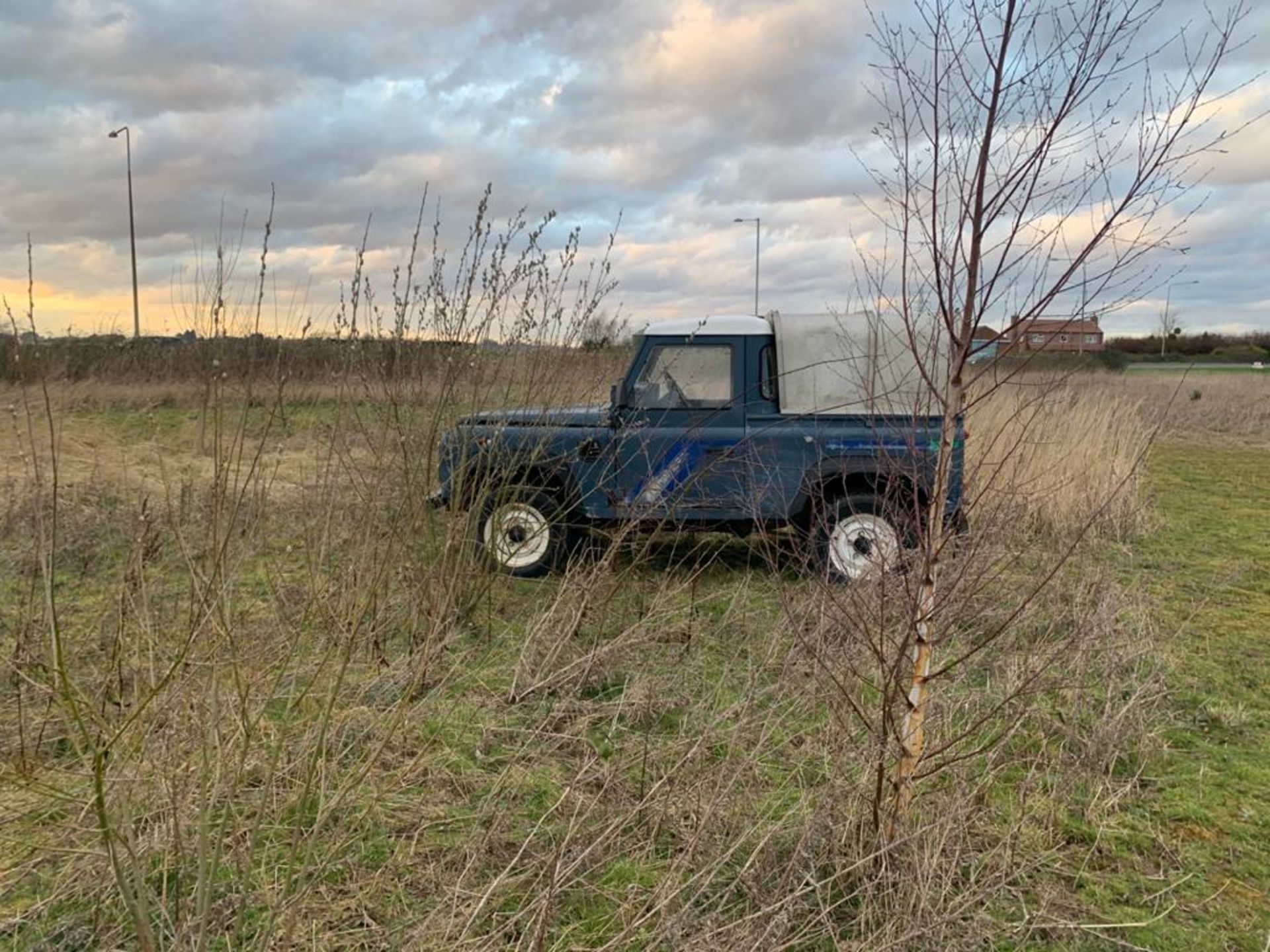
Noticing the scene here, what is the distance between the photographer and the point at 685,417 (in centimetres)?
586

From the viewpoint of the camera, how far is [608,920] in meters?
2.35

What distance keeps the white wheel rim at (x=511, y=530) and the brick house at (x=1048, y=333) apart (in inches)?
116

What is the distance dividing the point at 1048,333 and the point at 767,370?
3701 millimetres

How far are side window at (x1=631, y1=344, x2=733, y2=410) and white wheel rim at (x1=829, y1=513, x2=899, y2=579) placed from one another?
4.22 feet

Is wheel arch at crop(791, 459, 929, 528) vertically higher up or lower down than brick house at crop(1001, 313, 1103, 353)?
lower down

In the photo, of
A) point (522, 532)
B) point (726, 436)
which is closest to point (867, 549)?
point (522, 532)

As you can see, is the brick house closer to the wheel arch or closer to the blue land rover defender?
the wheel arch

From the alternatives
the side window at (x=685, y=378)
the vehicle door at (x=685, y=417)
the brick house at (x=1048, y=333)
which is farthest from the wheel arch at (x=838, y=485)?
the brick house at (x=1048, y=333)

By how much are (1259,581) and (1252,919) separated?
4.71m

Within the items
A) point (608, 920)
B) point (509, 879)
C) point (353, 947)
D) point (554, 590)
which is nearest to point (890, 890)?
point (608, 920)

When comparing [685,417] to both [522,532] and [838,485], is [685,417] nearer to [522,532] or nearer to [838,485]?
[838,485]

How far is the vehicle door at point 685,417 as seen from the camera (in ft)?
18.7

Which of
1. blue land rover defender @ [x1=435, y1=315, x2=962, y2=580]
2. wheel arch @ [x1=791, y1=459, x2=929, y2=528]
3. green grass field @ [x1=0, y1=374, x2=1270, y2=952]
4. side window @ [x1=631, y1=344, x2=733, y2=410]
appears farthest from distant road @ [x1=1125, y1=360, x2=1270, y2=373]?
green grass field @ [x1=0, y1=374, x2=1270, y2=952]

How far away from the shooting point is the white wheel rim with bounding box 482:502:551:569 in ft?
15.3
